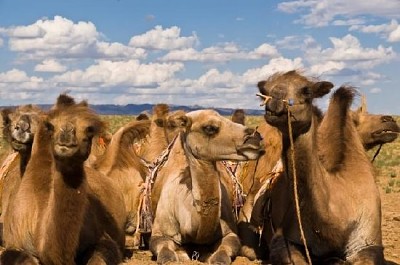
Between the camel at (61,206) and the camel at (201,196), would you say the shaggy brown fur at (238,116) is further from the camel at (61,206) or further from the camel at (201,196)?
the camel at (61,206)

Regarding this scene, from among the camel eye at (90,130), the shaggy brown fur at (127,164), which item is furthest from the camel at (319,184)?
the shaggy brown fur at (127,164)

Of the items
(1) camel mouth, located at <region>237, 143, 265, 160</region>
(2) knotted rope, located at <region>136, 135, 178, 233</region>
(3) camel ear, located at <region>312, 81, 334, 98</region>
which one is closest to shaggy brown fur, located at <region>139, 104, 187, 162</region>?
(2) knotted rope, located at <region>136, 135, 178, 233</region>

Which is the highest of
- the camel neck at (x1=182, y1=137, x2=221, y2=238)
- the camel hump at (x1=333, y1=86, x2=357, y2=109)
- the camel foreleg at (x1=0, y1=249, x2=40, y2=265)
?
the camel hump at (x1=333, y1=86, x2=357, y2=109)

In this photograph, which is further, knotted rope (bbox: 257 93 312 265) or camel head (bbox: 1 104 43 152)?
camel head (bbox: 1 104 43 152)

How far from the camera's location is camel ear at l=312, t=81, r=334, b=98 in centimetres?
657

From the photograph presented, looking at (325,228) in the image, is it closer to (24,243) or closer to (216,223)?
(216,223)

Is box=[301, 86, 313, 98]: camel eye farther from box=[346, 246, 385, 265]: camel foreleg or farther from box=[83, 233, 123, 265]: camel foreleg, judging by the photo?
box=[83, 233, 123, 265]: camel foreleg

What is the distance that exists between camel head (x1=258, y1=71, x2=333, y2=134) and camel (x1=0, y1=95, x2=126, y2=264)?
1496mm

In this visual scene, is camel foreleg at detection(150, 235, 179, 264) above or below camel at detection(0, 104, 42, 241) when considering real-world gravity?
below

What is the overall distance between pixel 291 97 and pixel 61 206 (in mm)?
2155

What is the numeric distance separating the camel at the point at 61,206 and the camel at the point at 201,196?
0.58 metres

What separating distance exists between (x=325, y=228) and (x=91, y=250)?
7.49 ft

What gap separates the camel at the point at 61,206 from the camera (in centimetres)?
638

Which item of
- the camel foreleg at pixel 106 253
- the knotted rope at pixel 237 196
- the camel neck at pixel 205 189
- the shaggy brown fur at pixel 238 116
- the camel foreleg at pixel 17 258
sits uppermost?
the shaggy brown fur at pixel 238 116
